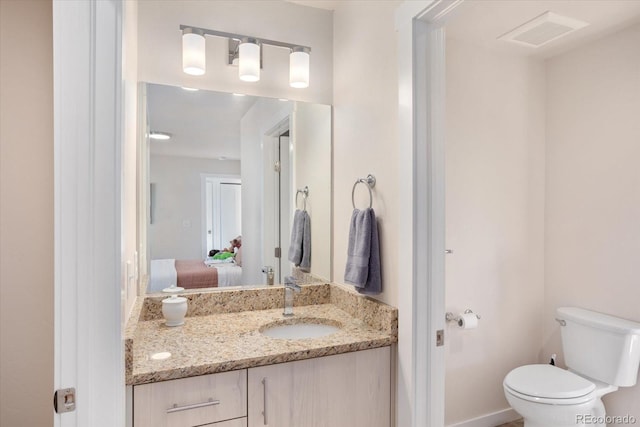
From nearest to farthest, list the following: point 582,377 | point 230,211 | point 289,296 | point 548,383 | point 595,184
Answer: point 289,296
point 230,211
point 548,383
point 582,377
point 595,184

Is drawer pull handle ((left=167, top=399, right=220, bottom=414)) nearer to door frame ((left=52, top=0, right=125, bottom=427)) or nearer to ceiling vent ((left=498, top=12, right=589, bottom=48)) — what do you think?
door frame ((left=52, top=0, right=125, bottom=427))

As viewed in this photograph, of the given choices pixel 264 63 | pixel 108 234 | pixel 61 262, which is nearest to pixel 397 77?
pixel 264 63

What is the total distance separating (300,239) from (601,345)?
5.95 ft

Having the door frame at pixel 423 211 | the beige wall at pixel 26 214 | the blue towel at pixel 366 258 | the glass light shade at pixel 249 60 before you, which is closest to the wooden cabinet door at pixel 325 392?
the door frame at pixel 423 211

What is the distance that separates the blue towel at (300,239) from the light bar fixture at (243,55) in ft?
2.31

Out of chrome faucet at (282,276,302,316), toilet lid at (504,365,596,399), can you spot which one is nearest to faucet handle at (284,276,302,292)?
chrome faucet at (282,276,302,316)

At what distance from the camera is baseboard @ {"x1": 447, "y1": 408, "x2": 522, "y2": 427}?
2.29 meters

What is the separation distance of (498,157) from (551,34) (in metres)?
0.74

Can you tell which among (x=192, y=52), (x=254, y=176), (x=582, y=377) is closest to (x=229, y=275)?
(x=254, y=176)

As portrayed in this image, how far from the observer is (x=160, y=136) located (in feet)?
5.80

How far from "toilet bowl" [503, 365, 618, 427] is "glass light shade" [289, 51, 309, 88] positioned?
79.1 inches

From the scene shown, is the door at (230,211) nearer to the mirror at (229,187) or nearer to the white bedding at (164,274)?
the mirror at (229,187)

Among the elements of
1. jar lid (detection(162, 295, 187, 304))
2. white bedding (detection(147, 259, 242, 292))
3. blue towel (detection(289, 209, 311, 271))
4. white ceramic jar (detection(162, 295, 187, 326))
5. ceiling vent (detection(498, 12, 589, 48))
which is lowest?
white ceramic jar (detection(162, 295, 187, 326))

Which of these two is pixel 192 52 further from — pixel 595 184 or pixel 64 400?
pixel 595 184
